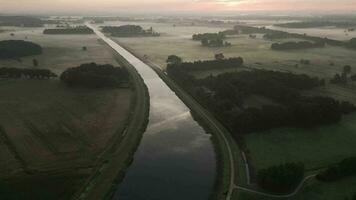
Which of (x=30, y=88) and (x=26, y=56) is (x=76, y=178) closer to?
(x=30, y=88)

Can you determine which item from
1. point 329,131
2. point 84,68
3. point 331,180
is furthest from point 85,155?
point 84,68

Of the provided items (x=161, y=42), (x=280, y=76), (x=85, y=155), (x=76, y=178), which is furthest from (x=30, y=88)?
(x=161, y=42)

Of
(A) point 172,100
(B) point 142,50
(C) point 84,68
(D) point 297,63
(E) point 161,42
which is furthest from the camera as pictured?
(E) point 161,42

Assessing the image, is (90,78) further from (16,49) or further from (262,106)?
(16,49)

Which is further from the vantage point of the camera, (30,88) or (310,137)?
(30,88)

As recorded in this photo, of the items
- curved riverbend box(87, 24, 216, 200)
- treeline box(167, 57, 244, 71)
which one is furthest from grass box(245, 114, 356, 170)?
treeline box(167, 57, 244, 71)

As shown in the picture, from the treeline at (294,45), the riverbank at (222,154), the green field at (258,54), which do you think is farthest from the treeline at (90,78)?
the treeline at (294,45)

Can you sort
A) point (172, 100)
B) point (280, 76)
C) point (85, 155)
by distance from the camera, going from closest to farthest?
point (85, 155)
point (172, 100)
point (280, 76)
